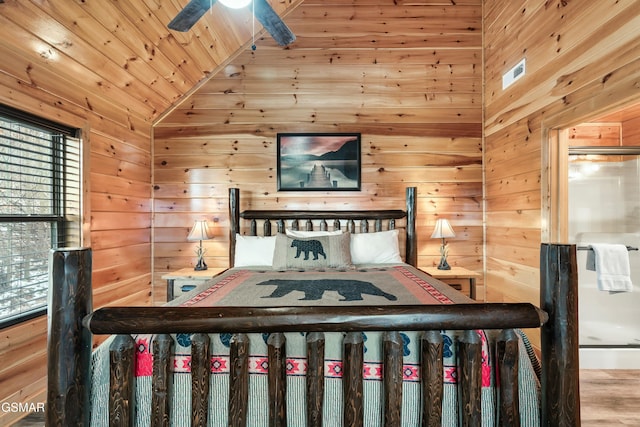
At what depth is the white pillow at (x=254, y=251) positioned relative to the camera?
9.16ft

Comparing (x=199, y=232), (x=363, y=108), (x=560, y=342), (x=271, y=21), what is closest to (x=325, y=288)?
(x=560, y=342)

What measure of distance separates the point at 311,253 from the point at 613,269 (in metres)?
2.25

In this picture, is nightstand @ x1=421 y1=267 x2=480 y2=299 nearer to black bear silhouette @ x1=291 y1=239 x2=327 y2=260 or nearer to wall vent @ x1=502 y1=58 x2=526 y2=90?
black bear silhouette @ x1=291 y1=239 x2=327 y2=260

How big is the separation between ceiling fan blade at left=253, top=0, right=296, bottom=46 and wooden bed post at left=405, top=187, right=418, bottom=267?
6.01 ft

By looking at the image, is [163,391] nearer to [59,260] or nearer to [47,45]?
[59,260]

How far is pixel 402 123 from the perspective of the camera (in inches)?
134

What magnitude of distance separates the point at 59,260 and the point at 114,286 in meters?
2.16

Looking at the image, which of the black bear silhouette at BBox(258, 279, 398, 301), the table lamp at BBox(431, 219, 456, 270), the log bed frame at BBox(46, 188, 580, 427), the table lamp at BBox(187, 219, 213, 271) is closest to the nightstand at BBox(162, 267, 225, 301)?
the table lamp at BBox(187, 219, 213, 271)

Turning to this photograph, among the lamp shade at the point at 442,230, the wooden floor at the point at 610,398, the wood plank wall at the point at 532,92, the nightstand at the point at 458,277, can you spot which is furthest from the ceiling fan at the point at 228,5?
the wooden floor at the point at 610,398

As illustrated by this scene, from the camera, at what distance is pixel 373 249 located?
9.33 ft

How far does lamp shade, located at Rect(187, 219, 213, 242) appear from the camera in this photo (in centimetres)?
311

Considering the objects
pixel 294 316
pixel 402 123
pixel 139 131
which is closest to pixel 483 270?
pixel 402 123

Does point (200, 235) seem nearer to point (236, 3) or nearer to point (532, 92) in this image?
point (236, 3)

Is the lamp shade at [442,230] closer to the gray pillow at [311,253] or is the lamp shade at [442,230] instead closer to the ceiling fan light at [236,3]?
the gray pillow at [311,253]
